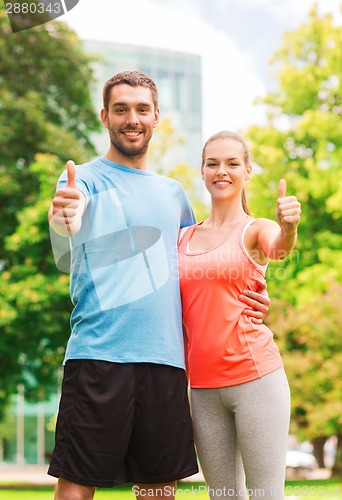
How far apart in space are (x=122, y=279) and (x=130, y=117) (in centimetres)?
68

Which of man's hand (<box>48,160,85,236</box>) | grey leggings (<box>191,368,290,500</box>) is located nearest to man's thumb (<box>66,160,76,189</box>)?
man's hand (<box>48,160,85,236</box>)

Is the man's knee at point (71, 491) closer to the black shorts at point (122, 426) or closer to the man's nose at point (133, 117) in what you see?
the black shorts at point (122, 426)

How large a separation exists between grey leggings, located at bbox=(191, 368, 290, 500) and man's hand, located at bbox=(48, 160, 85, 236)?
2.90 ft

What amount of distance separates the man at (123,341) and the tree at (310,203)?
10.8 meters

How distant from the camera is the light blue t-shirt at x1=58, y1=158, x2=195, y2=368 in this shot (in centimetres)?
310

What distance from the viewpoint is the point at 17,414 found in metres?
29.5

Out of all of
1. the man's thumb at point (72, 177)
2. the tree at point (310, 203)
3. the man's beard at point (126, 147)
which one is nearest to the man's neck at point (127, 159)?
the man's beard at point (126, 147)

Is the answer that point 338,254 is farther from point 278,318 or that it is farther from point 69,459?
point 69,459

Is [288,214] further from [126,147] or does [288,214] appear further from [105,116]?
[105,116]

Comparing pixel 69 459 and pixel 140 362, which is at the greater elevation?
pixel 140 362

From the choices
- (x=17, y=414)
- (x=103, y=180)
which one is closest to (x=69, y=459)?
(x=103, y=180)

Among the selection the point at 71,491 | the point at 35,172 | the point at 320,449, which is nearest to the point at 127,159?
the point at 71,491

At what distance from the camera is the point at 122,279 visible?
3111 millimetres

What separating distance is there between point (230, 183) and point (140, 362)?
85 centimetres
